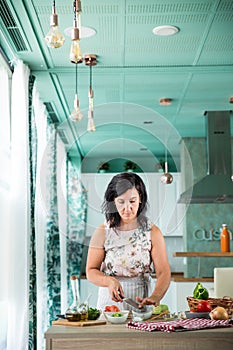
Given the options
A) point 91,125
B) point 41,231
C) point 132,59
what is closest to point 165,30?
point 132,59

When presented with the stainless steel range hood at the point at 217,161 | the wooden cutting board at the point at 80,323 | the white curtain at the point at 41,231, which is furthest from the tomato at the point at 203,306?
the stainless steel range hood at the point at 217,161

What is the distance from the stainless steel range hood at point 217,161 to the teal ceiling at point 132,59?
7.1 inches

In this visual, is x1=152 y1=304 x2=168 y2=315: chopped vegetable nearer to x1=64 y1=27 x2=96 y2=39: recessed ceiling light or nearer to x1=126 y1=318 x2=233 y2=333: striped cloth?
x1=126 y1=318 x2=233 y2=333: striped cloth

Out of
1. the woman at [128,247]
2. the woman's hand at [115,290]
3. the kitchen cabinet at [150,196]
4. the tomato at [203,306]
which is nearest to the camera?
the tomato at [203,306]

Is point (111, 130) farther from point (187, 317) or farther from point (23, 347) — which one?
point (187, 317)

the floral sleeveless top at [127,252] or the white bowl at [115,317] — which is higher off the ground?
the floral sleeveless top at [127,252]

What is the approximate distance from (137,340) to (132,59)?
2902 millimetres

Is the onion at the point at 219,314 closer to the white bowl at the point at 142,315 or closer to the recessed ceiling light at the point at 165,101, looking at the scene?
the white bowl at the point at 142,315

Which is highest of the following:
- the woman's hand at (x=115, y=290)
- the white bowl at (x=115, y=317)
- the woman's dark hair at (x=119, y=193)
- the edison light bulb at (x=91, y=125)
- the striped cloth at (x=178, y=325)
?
the edison light bulb at (x=91, y=125)

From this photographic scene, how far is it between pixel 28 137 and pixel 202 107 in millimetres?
2236

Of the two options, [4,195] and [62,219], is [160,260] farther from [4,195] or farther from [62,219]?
[62,219]

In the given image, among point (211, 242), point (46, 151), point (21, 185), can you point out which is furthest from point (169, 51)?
point (211, 242)

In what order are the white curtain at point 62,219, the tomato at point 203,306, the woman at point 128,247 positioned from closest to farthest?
the tomato at point 203,306
the woman at point 128,247
the white curtain at point 62,219

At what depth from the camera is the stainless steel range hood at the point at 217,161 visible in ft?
21.8
